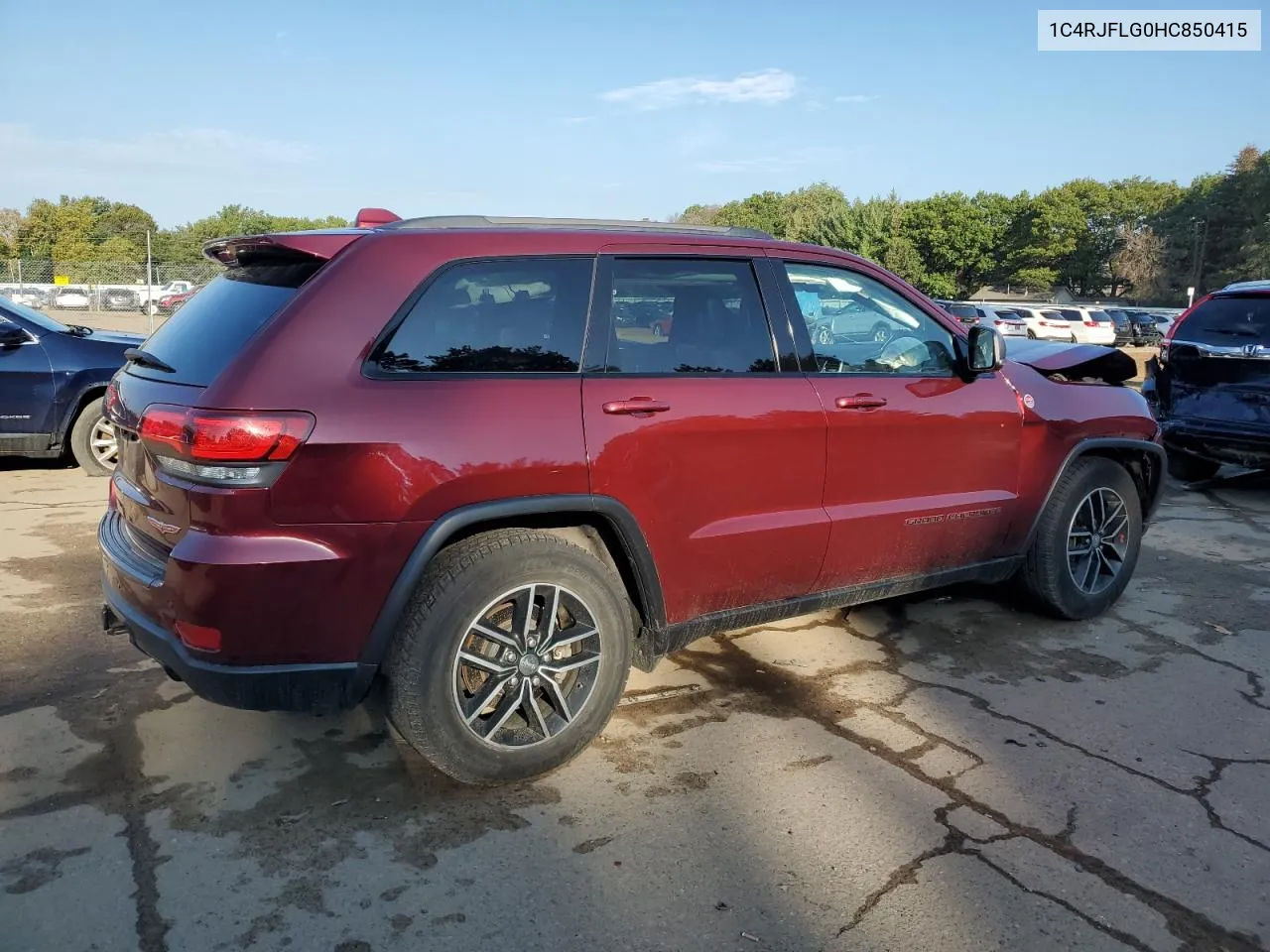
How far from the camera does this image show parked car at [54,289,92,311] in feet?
119

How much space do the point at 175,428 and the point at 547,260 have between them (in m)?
1.27

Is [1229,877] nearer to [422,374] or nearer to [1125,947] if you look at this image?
[1125,947]

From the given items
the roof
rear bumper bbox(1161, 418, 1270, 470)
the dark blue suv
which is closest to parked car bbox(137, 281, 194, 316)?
the dark blue suv

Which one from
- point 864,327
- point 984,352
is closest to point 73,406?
point 864,327

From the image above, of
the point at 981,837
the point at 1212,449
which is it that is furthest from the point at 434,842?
the point at 1212,449

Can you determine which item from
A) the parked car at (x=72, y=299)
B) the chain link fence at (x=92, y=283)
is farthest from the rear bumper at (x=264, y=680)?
the parked car at (x=72, y=299)

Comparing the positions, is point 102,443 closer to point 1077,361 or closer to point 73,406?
point 73,406

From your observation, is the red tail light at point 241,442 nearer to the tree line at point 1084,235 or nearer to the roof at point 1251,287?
the roof at point 1251,287

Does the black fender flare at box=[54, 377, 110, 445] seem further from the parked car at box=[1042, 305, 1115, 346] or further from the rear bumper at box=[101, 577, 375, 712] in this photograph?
the parked car at box=[1042, 305, 1115, 346]

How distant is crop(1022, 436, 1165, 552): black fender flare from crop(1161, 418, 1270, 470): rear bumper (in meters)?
2.61

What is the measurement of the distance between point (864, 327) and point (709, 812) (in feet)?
6.85

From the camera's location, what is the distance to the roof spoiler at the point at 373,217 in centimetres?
342

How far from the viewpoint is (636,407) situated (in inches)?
127

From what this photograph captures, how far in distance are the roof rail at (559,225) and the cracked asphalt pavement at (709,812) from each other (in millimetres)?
1809
